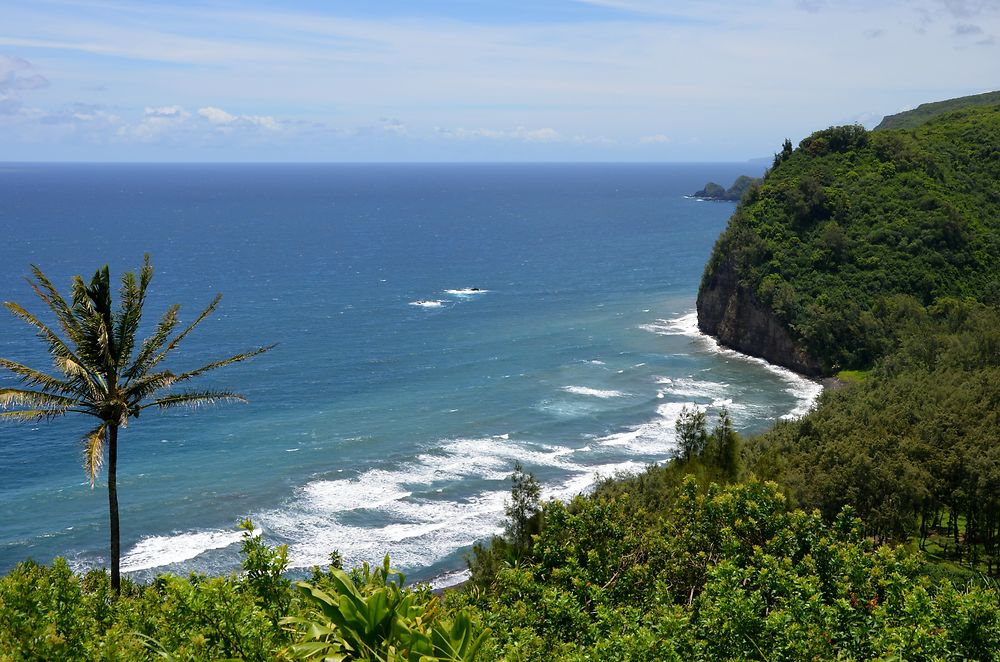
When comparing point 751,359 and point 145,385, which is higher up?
point 145,385

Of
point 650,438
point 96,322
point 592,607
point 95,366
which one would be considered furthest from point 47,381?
point 650,438

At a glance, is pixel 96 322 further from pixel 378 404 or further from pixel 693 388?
pixel 693 388

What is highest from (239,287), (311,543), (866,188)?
(866,188)

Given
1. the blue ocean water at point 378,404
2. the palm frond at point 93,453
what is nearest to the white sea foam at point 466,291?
the blue ocean water at point 378,404

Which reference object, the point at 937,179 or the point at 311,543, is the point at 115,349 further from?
the point at 937,179

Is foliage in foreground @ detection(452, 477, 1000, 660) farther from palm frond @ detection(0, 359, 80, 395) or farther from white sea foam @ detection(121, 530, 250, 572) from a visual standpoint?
white sea foam @ detection(121, 530, 250, 572)

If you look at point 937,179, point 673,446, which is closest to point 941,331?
point 673,446

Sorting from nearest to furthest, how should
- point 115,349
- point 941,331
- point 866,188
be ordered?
point 115,349
point 941,331
point 866,188
